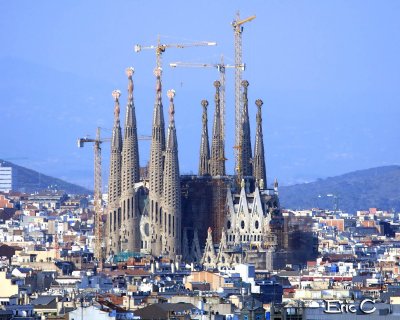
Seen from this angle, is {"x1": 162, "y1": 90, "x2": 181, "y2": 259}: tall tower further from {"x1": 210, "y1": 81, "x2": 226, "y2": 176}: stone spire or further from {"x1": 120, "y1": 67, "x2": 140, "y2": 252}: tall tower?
{"x1": 210, "y1": 81, "x2": 226, "y2": 176}: stone spire

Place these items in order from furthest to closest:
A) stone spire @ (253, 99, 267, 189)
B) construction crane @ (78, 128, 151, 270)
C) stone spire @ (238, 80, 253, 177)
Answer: stone spire @ (238, 80, 253, 177) → stone spire @ (253, 99, 267, 189) → construction crane @ (78, 128, 151, 270)

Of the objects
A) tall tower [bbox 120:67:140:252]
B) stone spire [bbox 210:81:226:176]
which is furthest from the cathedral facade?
stone spire [bbox 210:81:226:176]

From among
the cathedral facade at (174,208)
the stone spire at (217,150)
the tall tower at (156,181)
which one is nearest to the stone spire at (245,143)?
the stone spire at (217,150)

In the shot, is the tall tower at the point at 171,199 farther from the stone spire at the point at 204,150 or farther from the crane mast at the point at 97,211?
the stone spire at the point at 204,150

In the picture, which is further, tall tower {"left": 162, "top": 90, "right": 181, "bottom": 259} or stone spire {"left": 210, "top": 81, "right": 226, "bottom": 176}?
stone spire {"left": 210, "top": 81, "right": 226, "bottom": 176}

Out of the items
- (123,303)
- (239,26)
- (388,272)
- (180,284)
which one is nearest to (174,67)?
(239,26)

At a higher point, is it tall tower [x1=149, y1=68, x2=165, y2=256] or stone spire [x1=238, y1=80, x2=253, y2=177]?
stone spire [x1=238, y1=80, x2=253, y2=177]

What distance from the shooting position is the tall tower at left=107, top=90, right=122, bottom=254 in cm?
15250

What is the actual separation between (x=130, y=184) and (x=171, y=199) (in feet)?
9.18

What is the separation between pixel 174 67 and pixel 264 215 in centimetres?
2655

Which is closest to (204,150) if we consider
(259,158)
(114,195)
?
(259,158)

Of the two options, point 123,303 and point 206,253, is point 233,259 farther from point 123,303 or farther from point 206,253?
point 123,303

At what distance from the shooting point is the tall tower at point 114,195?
6004 inches

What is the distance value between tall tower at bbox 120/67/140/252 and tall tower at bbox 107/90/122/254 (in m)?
0.42
